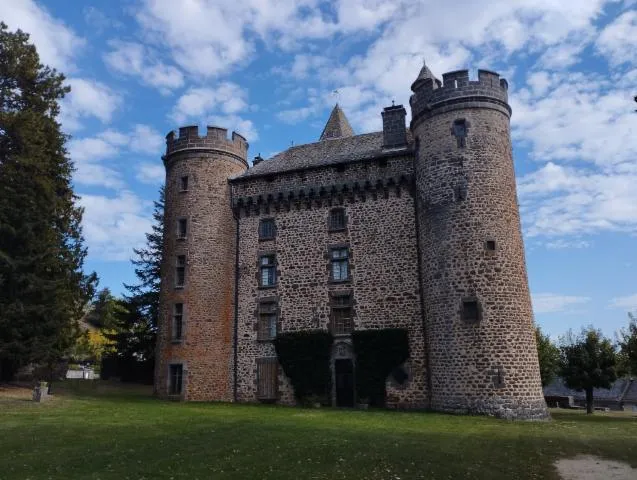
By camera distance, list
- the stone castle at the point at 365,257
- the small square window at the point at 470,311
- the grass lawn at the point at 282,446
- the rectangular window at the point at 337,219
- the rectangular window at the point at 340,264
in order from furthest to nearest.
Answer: the rectangular window at the point at 337,219
the rectangular window at the point at 340,264
the stone castle at the point at 365,257
the small square window at the point at 470,311
the grass lawn at the point at 282,446

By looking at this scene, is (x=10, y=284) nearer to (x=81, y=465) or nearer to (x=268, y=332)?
(x=268, y=332)

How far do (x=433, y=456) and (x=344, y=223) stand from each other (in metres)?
16.0

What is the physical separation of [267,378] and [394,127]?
14049 millimetres

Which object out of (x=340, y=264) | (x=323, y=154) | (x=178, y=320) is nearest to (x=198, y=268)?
(x=178, y=320)

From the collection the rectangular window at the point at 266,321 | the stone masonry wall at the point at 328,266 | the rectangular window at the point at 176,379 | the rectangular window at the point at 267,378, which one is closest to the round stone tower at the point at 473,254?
the stone masonry wall at the point at 328,266

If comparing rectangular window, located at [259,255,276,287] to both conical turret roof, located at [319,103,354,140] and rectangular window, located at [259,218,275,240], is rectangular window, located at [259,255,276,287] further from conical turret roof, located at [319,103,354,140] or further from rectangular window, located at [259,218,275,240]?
conical turret roof, located at [319,103,354,140]

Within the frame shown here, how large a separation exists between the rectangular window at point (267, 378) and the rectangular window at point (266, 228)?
20.9 ft

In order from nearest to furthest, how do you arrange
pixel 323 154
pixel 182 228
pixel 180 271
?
pixel 180 271 → pixel 182 228 → pixel 323 154

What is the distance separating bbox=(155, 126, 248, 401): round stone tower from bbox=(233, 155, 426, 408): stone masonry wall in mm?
931

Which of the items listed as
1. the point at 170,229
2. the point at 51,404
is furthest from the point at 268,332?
the point at 51,404

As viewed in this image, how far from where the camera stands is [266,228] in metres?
27.6

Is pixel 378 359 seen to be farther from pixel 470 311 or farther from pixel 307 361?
pixel 470 311

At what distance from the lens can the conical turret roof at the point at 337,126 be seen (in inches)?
1318

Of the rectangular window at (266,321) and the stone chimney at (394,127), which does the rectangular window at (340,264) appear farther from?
the stone chimney at (394,127)
